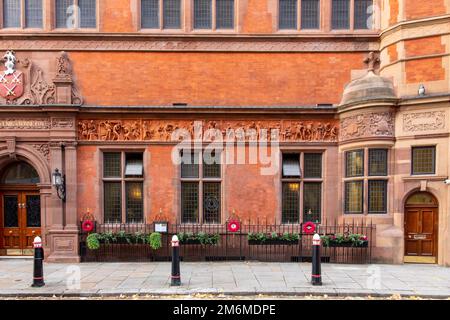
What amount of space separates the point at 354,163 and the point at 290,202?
2.45 m

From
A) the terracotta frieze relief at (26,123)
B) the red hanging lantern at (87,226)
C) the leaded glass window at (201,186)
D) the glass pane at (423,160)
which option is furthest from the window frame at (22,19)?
the glass pane at (423,160)

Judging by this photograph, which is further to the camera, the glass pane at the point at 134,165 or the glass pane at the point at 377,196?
the glass pane at the point at 134,165

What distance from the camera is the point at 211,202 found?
1052 cm

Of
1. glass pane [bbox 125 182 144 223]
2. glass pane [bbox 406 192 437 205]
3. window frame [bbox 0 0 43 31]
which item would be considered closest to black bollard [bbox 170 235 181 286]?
glass pane [bbox 125 182 144 223]

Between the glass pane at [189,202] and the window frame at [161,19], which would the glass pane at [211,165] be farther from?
the window frame at [161,19]

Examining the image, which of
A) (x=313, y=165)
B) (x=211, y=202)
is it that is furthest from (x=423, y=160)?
(x=211, y=202)

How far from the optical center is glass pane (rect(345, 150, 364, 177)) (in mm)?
9863

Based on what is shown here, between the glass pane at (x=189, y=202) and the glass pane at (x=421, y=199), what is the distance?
6.81 metres

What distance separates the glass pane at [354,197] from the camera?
9.88 m

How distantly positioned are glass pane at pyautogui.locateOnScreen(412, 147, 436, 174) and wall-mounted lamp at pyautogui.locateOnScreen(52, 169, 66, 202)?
11129 millimetres

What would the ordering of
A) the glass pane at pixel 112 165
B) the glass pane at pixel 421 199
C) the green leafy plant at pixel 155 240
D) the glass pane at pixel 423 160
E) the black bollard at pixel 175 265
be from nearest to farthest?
1. the black bollard at pixel 175 265
2. the glass pane at pixel 423 160
3. the glass pane at pixel 421 199
4. the green leafy plant at pixel 155 240
5. the glass pane at pixel 112 165

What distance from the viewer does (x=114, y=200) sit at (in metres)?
10.5

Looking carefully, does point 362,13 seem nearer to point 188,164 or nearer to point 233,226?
point 188,164

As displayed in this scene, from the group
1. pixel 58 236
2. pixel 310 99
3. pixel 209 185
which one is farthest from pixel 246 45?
pixel 58 236
